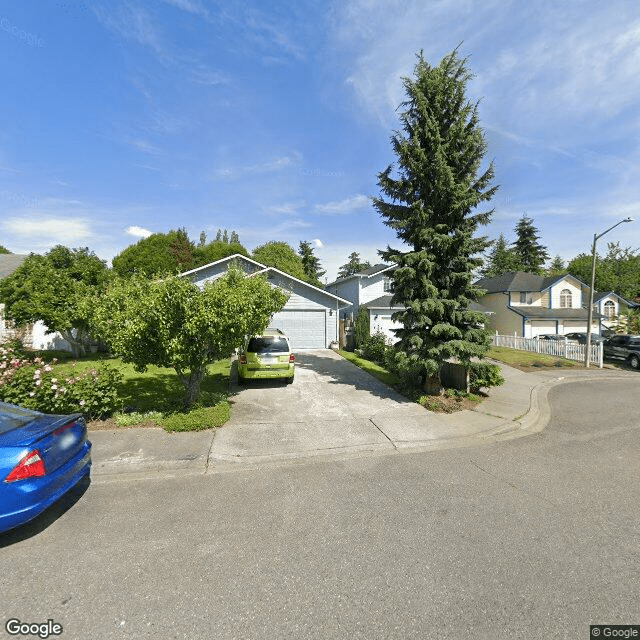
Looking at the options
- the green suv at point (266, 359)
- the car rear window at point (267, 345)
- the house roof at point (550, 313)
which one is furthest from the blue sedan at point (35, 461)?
the house roof at point (550, 313)

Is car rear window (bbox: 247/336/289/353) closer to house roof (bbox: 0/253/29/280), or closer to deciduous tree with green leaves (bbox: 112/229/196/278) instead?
house roof (bbox: 0/253/29/280)

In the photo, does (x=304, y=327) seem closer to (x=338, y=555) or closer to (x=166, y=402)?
(x=166, y=402)

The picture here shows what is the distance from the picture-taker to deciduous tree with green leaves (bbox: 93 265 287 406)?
21.2 feet

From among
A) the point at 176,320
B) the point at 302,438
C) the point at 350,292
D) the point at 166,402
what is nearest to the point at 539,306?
the point at 350,292

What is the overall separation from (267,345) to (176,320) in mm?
4015

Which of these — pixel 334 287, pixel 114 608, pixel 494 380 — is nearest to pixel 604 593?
pixel 114 608

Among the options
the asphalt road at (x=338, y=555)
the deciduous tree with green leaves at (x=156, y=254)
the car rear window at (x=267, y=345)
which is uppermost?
the deciduous tree with green leaves at (x=156, y=254)

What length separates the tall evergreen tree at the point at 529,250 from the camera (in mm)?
54094

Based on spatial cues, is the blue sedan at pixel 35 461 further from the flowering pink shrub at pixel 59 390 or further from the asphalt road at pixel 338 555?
the flowering pink shrub at pixel 59 390

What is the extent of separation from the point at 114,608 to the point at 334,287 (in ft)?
97.5

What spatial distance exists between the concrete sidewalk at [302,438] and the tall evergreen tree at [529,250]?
5509 cm

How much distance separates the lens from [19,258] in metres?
25.5

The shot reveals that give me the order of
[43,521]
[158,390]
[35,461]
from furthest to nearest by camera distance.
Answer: [158,390] < [43,521] < [35,461]

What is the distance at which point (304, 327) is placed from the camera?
19703 mm
